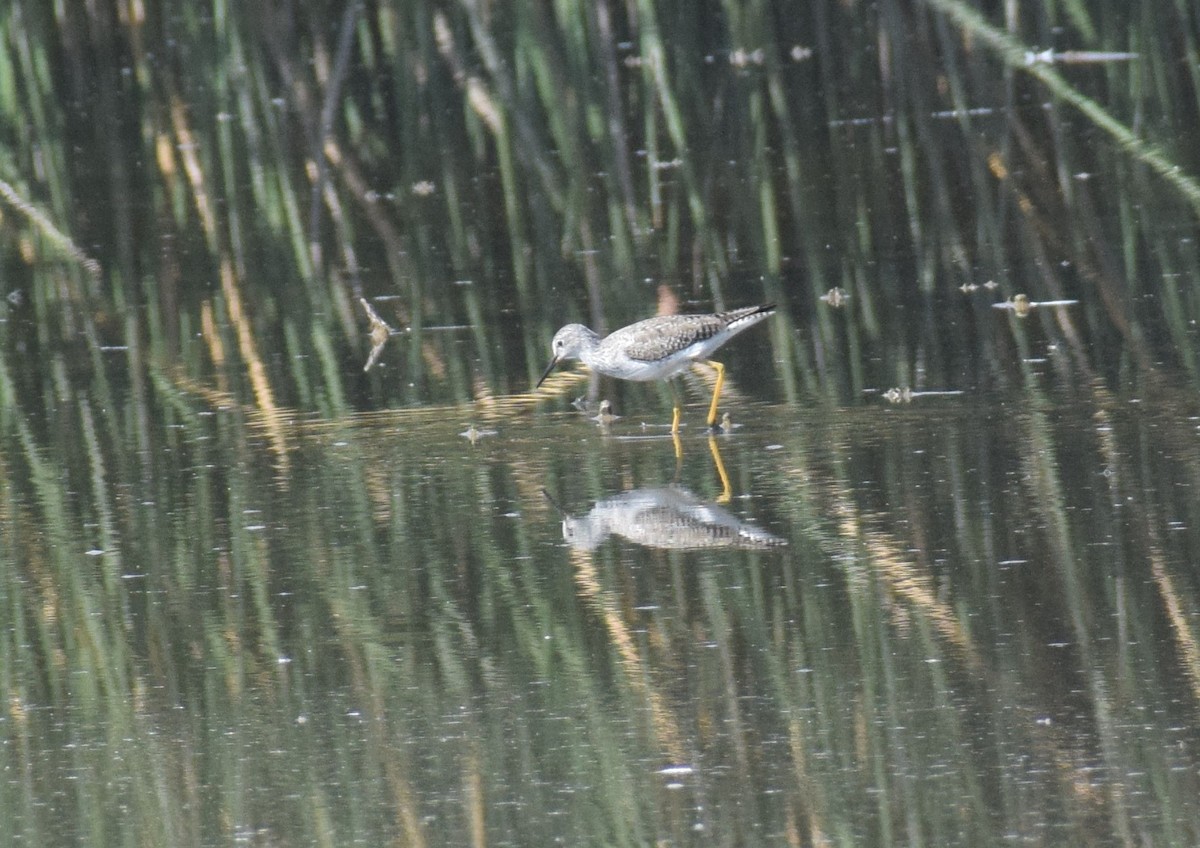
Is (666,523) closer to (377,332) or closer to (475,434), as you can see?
(475,434)

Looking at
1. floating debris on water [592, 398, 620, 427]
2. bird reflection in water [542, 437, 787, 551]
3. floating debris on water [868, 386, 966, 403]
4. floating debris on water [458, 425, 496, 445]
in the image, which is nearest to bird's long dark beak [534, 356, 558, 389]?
floating debris on water [592, 398, 620, 427]

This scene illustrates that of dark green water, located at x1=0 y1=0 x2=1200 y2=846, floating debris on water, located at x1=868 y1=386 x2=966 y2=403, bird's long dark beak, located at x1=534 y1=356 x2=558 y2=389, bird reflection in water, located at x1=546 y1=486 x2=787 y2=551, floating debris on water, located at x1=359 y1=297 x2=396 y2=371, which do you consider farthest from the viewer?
floating debris on water, located at x1=359 y1=297 x2=396 y2=371

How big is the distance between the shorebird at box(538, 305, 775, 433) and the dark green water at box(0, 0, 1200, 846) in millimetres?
211

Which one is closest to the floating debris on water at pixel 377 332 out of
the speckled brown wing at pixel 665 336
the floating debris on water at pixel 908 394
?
the speckled brown wing at pixel 665 336

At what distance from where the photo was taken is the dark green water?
187 inches

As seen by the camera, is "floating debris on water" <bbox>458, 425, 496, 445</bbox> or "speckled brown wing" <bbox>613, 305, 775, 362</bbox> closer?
"floating debris on water" <bbox>458, 425, 496, 445</bbox>

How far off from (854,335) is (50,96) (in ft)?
28.3

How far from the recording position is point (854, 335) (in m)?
9.27

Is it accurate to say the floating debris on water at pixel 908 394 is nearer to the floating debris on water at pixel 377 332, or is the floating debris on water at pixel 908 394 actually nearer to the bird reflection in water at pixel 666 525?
the bird reflection in water at pixel 666 525

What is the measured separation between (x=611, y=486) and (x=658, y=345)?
1236mm

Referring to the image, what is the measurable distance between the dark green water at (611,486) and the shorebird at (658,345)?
0.21m

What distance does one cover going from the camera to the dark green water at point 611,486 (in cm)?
475

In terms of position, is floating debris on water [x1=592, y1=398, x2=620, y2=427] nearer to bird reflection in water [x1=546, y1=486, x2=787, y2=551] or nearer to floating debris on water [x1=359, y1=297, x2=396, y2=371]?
bird reflection in water [x1=546, y1=486, x2=787, y2=551]

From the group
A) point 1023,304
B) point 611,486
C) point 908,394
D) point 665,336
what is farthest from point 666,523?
point 1023,304
